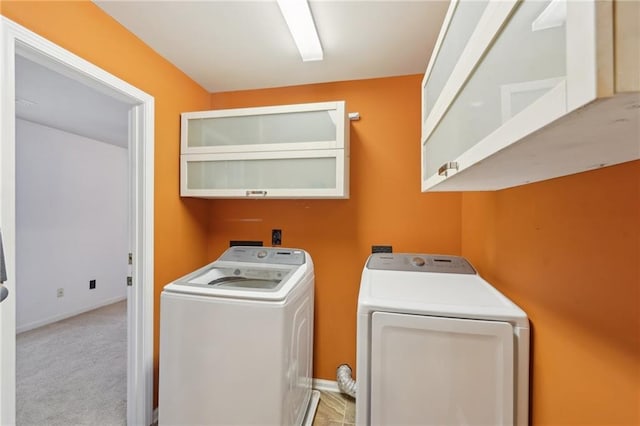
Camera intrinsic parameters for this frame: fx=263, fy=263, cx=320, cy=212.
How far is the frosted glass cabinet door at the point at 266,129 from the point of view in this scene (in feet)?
5.66

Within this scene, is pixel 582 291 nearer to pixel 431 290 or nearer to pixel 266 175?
pixel 431 290

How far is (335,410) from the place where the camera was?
186 centimetres

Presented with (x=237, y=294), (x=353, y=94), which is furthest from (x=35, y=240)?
(x=353, y=94)

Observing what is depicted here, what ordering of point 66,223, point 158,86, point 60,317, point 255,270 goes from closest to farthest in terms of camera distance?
point 158,86 < point 255,270 < point 60,317 < point 66,223

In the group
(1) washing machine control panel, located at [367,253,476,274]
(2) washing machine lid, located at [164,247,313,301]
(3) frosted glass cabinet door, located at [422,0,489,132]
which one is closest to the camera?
(3) frosted glass cabinet door, located at [422,0,489,132]

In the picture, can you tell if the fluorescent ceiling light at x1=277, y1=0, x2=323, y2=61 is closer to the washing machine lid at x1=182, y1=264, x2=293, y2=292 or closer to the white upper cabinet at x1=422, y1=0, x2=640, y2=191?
the white upper cabinet at x1=422, y1=0, x2=640, y2=191

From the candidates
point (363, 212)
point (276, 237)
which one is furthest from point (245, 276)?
point (363, 212)

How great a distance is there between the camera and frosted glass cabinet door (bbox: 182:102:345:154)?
173cm

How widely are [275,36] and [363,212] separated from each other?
4.31 feet

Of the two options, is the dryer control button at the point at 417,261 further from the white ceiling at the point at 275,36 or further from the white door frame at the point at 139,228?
the white door frame at the point at 139,228

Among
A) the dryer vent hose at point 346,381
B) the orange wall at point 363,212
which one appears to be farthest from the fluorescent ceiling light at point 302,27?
the dryer vent hose at point 346,381

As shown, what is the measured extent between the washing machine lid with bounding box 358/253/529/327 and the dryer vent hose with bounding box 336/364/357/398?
0.91m

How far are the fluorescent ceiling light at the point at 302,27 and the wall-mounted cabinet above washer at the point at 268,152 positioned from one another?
1.01 feet

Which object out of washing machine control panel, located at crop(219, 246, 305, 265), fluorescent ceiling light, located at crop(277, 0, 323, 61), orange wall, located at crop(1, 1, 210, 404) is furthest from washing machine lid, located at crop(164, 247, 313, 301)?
fluorescent ceiling light, located at crop(277, 0, 323, 61)
